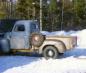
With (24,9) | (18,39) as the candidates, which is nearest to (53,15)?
(24,9)

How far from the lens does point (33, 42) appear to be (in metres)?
17.4

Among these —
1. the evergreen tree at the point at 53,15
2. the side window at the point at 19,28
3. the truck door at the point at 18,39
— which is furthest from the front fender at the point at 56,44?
the evergreen tree at the point at 53,15

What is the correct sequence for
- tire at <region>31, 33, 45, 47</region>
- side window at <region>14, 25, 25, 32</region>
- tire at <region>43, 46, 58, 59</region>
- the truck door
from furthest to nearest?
1. side window at <region>14, 25, 25, 32</region>
2. the truck door
3. tire at <region>43, 46, 58, 59</region>
4. tire at <region>31, 33, 45, 47</region>

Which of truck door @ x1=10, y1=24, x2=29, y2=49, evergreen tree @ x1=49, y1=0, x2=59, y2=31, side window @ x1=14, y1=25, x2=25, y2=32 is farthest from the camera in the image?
evergreen tree @ x1=49, y1=0, x2=59, y2=31

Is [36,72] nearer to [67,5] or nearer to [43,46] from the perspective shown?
[43,46]

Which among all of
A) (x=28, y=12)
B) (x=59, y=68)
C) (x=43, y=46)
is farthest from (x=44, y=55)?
(x=28, y=12)

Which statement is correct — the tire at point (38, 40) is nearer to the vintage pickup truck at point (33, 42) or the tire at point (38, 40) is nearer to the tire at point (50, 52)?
the vintage pickup truck at point (33, 42)

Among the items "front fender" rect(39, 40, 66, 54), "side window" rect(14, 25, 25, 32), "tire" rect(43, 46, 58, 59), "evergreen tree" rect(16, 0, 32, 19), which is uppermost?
"evergreen tree" rect(16, 0, 32, 19)

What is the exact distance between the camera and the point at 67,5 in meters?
60.9

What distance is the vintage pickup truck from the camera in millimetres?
17281

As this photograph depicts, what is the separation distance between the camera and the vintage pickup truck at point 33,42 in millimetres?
17281

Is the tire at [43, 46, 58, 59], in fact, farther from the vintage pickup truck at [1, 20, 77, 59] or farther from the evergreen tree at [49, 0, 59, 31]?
the evergreen tree at [49, 0, 59, 31]

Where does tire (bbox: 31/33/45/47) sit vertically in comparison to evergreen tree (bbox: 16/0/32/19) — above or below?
below

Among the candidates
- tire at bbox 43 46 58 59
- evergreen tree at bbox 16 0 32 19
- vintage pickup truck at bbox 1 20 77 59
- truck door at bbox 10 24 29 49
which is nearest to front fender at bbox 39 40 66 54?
vintage pickup truck at bbox 1 20 77 59
